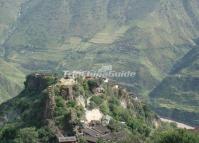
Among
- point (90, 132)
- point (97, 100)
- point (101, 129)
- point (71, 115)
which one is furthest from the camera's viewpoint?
point (97, 100)

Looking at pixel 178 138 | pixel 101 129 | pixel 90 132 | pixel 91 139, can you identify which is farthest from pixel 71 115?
pixel 178 138

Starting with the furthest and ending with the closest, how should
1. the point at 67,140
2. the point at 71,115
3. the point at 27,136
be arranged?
the point at 71,115 → the point at 27,136 → the point at 67,140

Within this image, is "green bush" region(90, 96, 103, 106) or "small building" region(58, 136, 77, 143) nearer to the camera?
"small building" region(58, 136, 77, 143)

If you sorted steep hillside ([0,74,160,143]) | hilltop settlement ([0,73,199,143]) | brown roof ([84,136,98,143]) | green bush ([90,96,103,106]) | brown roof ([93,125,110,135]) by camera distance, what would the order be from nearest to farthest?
brown roof ([84,136,98,143]) < hilltop settlement ([0,73,199,143]) < steep hillside ([0,74,160,143]) < brown roof ([93,125,110,135]) < green bush ([90,96,103,106])

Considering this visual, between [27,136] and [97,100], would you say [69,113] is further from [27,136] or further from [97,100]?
[97,100]

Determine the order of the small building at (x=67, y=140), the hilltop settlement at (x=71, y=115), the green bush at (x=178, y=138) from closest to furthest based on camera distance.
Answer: the green bush at (x=178, y=138), the small building at (x=67, y=140), the hilltop settlement at (x=71, y=115)

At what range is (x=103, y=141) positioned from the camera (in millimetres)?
121938

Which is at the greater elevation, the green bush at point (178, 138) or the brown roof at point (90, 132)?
the green bush at point (178, 138)

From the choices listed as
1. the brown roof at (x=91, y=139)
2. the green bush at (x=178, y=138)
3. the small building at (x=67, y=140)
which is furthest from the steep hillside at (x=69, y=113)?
the green bush at (x=178, y=138)

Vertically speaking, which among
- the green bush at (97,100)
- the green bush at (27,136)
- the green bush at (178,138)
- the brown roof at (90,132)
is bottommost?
the green bush at (27,136)

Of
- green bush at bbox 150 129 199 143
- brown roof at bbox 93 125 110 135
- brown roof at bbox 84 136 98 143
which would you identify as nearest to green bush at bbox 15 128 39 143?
brown roof at bbox 84 136 98 143

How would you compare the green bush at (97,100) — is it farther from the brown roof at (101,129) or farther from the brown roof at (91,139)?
the brown roof at (91,139)

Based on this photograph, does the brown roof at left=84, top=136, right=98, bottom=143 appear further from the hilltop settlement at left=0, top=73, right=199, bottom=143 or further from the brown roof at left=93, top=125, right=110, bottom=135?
the brown roof at left=93, top=125, right=110, bottom=135

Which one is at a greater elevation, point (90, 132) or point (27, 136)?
point (90, 132)
